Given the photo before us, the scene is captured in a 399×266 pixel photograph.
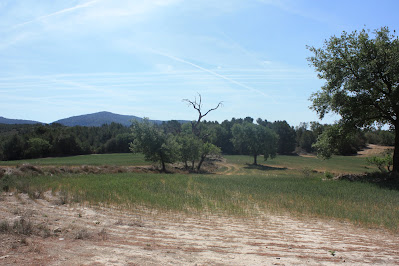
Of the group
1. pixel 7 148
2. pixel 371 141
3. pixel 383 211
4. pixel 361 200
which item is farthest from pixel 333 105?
pixel 371 141

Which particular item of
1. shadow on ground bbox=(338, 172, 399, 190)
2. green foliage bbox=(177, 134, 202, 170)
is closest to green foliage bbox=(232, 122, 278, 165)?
green foliage bbox=(177, 134, 202, 170)

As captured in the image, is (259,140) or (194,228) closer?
(194,228)

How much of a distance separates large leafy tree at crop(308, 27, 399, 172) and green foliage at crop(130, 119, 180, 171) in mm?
21714

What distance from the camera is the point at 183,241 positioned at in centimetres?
757

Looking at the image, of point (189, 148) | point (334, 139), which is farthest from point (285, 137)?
point (334, 139)

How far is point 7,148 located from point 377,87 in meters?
81.7

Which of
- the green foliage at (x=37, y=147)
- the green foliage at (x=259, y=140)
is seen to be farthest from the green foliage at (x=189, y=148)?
the green foliage at (x=37, y=147)

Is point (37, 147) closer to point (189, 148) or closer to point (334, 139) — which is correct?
point (189, 148)

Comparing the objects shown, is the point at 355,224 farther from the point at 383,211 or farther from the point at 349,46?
the point at 349,46

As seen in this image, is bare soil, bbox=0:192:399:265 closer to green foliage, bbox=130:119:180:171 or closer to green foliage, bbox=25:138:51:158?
green foliage, bbox=130:119:180:171

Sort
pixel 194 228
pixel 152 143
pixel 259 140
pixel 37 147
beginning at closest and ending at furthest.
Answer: pixel 194 228, pixel 152 143, pixel 37 147, pixel 259 140

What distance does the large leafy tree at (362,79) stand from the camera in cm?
2202

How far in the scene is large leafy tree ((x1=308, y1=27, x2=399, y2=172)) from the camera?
2202 centimetres

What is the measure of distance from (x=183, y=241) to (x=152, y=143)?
106 feet
